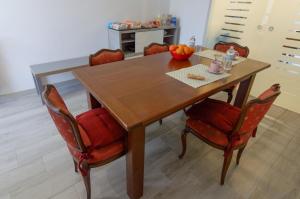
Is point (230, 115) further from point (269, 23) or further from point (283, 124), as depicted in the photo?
point (269, 23)

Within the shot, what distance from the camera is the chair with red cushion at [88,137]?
99cm

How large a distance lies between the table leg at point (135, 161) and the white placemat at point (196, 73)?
1.80 ft

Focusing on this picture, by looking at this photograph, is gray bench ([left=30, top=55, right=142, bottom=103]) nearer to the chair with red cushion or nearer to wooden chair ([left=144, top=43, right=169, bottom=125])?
wooden chair ([left=144, top=43, right=169, bottom=125])

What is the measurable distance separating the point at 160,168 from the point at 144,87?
0.78m

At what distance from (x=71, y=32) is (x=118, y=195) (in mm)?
2406

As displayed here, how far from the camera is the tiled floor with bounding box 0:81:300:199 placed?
1.45 meters

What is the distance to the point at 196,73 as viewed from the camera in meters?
1.58

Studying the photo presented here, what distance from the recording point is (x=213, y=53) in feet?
7.13

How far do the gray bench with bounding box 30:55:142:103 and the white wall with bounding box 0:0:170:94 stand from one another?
0.13m

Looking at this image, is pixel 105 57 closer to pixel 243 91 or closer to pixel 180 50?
pixel 180 50

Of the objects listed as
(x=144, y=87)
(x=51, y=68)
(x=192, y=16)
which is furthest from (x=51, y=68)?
(x=192, y=16)

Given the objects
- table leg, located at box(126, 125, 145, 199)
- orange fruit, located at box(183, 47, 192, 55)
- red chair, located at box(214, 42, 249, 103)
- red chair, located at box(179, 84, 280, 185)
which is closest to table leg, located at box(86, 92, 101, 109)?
table leg, located at box(126, 125, 145, 199)

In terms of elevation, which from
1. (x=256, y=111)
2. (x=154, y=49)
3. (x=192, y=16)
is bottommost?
(x=256, y=111)

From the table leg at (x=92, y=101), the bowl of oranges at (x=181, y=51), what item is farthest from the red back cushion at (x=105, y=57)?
the bowl of oranges at (x=181, y=51)
